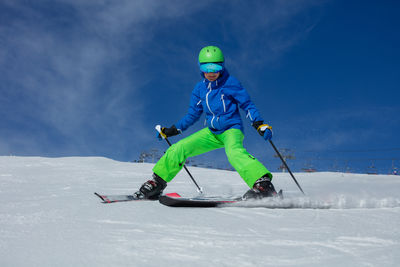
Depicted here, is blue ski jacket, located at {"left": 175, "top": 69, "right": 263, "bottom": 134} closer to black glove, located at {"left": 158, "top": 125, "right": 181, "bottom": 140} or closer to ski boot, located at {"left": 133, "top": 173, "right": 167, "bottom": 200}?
black glove, located at {"left": 158, "top": 125, "right": 181, "bottom": 140}

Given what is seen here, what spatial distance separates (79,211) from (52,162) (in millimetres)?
8437

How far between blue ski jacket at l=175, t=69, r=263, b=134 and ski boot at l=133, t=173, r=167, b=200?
88 cm

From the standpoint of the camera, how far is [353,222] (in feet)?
8.38

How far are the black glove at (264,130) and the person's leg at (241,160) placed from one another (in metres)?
0.22

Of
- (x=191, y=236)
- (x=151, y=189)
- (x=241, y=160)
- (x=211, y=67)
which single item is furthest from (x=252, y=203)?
(x=211, y=67)

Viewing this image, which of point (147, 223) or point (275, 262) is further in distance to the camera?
point (147, 223)

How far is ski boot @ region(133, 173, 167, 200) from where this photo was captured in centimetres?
381

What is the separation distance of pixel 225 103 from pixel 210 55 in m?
0.59

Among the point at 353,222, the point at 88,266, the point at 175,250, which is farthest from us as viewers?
the point at 353,222

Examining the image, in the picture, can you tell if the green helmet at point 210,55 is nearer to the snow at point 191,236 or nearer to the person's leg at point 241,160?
the person's leg at point 241,160

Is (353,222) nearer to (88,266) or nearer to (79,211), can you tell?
(88,266)

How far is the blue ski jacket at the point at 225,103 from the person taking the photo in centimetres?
384

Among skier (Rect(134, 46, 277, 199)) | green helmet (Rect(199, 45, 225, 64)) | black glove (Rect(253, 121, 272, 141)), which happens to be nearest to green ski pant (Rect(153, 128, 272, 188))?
skier (Rect(134, 46, 277, 199))

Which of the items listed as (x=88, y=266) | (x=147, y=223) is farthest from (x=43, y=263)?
(x=147, y=223)
